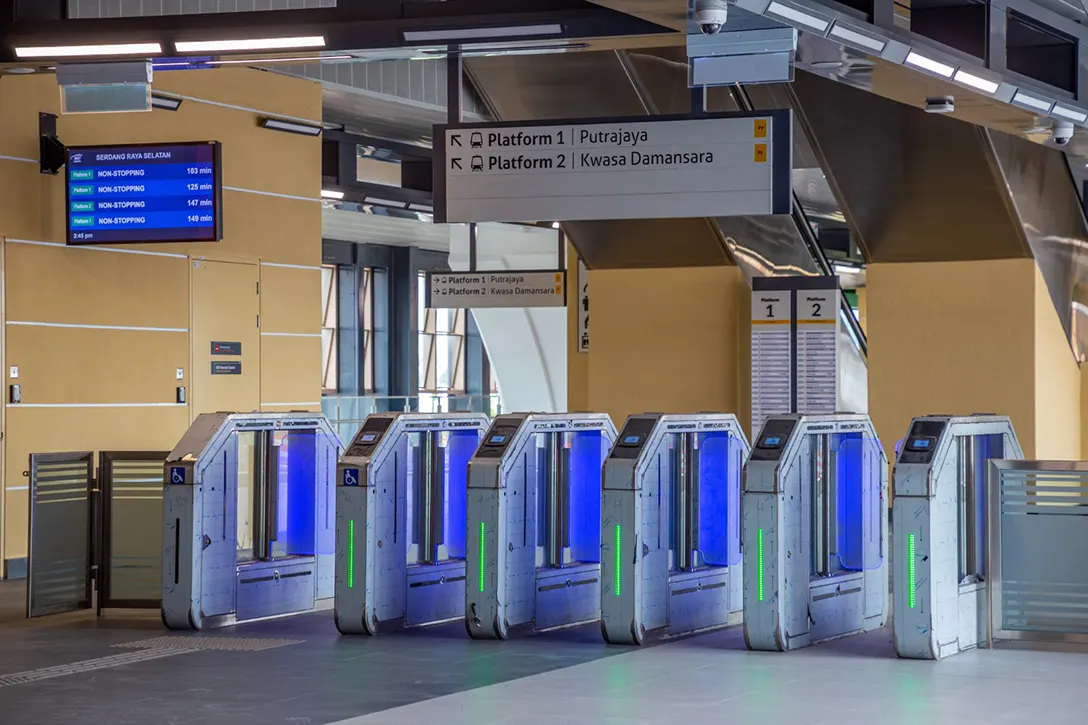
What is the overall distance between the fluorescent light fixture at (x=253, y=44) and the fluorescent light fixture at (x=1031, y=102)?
149 inches

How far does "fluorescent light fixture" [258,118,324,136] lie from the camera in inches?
463

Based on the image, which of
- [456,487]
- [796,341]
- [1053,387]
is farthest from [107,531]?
[1053,387]

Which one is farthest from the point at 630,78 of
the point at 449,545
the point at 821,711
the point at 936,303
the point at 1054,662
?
the point at 821,711

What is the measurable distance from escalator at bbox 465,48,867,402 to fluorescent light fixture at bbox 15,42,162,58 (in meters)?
4.04

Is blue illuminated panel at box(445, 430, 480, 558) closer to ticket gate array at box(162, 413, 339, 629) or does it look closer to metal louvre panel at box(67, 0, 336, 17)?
ticket gate array at box(162, 413, 339, 629)

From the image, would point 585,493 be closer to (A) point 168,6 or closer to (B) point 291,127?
(A) point 168,6

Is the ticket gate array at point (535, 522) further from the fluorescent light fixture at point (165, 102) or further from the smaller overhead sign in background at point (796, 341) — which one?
the fluorescent light fixture at point (165, 102)

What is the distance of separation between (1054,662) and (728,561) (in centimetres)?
198

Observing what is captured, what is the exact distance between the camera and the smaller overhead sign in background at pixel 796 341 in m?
11.9

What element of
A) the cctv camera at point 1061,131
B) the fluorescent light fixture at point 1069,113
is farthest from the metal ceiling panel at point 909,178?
the fluorescent light fixture at point 1069,113

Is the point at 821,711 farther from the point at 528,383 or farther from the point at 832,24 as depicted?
the point at 528,383

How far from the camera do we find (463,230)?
2005cm

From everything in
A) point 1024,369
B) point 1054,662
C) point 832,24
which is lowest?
point 1054,662

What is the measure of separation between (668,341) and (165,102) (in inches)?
181
